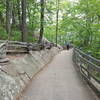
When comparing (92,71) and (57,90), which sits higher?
(92,71)

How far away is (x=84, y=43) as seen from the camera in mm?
16016

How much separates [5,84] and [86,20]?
41.7 ft

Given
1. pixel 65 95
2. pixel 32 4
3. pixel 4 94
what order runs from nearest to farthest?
pixel 4 94 → pixel 65 95 → pixel 32 4

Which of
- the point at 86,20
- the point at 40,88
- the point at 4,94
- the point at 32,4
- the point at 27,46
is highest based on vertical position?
the point at 32,4

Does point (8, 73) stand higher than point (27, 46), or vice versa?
point (27, 46)

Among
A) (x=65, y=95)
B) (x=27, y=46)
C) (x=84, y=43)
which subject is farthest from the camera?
(x=84, y=43)

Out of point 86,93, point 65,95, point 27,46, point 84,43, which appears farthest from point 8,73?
point 84,43

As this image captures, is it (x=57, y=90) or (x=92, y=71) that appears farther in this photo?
(x=92, y=71)

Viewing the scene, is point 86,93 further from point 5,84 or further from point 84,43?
point 84,43

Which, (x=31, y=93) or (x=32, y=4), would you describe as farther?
(x=32, y=4)

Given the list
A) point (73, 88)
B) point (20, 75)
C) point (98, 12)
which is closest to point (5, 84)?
point (20, 75)

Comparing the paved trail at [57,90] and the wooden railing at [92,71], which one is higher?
the wooden railing at [92,71]

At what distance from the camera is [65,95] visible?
4398mm

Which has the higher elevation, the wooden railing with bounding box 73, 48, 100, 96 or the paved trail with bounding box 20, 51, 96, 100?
the wooden railing with bounding box 73, 48, 100, 96
